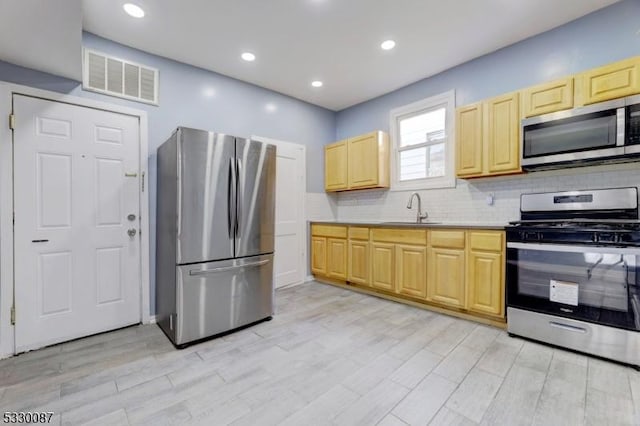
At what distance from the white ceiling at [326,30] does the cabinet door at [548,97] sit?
642 mm

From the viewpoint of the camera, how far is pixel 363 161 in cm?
427

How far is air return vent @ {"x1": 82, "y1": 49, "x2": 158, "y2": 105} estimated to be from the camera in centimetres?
268

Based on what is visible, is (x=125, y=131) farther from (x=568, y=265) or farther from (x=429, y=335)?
(x=568, y=265)

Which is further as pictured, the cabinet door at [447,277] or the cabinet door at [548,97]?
the cabinet door at [447,277]

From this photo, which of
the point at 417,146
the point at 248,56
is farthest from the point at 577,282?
the point at 248,56

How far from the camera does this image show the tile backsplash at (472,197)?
2.58 m

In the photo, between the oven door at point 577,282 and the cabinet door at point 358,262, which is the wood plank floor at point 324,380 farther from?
the cabinet door at point 358,262

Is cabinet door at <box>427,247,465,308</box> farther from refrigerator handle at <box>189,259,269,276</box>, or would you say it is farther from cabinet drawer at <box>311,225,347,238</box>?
refrigerator handle at <box>189,259,269,276</box>

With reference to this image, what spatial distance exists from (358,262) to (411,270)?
2.62 feet

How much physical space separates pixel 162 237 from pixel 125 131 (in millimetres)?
1131

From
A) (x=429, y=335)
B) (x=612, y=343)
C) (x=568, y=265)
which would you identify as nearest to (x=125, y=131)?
(x=429, y=335)

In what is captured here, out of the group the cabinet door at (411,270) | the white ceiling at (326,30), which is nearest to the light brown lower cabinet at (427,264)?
the cabinet door at (411,270)

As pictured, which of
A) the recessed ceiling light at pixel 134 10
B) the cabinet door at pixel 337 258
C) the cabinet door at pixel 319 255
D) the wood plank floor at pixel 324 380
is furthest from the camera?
the cabinet door at pixel 319 255

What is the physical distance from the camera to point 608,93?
7.63ft
